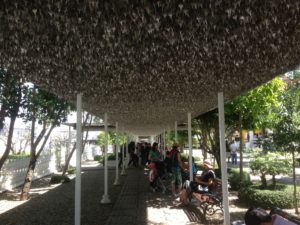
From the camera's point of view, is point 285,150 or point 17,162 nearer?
point 285,150

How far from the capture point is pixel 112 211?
8.60 meters

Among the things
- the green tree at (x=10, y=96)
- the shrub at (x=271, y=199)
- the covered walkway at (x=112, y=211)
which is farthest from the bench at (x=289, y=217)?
the green tree at (x=10, y=96)

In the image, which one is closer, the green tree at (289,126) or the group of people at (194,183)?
the group of people at (194,183)

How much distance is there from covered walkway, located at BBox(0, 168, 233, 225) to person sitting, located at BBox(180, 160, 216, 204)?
1.17ft

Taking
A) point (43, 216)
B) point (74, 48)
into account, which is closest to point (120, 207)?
point (43, 216)

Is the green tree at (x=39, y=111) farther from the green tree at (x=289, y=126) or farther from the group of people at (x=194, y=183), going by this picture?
the green tree at (x=289, y=126)

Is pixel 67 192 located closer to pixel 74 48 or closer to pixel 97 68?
pixel 97 68

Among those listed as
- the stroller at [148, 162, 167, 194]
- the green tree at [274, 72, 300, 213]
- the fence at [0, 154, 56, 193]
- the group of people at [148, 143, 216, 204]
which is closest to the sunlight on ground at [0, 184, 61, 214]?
the fence at [0, 154, 56, 193]

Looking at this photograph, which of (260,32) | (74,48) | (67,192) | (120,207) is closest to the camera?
(260,32)

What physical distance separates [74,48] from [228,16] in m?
1.59

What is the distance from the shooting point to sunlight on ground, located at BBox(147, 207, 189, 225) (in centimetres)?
728

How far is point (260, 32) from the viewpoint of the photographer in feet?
10.7

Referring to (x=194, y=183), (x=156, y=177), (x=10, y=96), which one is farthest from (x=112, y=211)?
(x=10, y=96)

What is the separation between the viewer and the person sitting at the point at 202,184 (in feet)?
27.7
